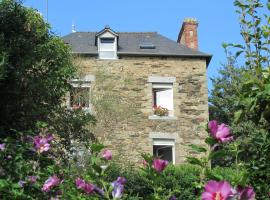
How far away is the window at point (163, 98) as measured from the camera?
22.5 meters

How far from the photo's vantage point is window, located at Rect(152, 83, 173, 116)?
73.7ft

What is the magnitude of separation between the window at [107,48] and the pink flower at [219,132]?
2032 centimetres

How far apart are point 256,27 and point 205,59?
1935 centimetres

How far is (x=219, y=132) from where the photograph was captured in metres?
2.86

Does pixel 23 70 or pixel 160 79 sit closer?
pixel 23 70

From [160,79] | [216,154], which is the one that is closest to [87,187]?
[216,154]

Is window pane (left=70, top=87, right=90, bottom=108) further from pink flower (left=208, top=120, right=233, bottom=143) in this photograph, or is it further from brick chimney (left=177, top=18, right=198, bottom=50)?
pink flower (left=208, top=120, right=233, bottom=143)

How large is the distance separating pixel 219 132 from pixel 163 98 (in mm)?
19731

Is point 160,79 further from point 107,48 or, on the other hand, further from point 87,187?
point 87,187

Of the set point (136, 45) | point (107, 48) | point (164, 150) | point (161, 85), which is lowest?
point (164, 150)

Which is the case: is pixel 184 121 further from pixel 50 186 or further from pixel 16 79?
pixel 50 186

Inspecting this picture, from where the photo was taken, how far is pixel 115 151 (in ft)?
71.3

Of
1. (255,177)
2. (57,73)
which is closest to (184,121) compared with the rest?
(57,73)

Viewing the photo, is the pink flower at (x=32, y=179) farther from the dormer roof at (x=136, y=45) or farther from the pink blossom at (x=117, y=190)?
the dormer roof at (x=136, y=45)
